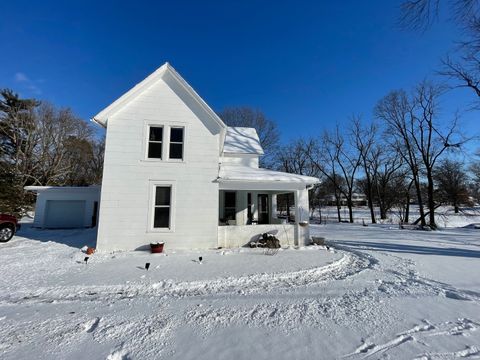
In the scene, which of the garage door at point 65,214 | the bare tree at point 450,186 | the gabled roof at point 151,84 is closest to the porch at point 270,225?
the gabled roof at point 151,84

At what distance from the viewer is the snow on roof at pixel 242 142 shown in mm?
15789

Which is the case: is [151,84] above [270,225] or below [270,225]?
above

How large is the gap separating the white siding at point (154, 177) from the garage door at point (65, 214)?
9.13 meters

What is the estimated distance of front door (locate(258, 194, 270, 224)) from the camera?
14.8 m

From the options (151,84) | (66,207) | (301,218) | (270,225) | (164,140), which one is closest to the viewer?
(164,140)

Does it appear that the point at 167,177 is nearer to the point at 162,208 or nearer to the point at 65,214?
the point at 162,208

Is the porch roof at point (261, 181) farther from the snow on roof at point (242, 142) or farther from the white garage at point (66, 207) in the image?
the white garage at point (66, 207)

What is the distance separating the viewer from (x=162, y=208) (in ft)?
30.6

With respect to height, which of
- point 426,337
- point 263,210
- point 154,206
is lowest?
point 426,337

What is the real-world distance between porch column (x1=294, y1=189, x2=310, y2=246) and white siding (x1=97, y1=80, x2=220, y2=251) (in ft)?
12.4

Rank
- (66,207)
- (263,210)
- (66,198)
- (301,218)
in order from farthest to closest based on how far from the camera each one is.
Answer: (66,207) → (66,198) → (263,210) → (301,218)

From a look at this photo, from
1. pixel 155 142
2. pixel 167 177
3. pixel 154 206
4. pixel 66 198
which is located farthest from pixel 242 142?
pixel 66 198

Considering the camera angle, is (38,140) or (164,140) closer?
(164,140)

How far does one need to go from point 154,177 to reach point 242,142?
29.1 feet
